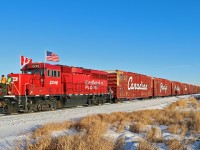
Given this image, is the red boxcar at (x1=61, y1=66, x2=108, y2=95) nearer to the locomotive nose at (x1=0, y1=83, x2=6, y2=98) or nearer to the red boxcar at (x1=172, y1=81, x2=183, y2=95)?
the locomotive nose at (x1=0, y1=83, x2=6, y2=98)

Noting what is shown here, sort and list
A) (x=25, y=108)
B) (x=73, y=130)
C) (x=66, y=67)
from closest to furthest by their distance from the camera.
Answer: (x=73, y=130)
(x=25, y=108)
(x=66, y=67)

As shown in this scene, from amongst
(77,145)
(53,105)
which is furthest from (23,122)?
(53,105)

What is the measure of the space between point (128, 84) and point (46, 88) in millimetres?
16906

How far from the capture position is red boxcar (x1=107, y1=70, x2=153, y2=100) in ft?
112

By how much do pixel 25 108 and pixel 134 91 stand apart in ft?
71.6

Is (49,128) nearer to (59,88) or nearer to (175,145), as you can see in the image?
(175,145)

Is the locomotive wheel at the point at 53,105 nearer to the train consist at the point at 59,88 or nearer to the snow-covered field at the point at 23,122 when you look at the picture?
the train consist at the point at 59,88

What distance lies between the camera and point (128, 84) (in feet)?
122

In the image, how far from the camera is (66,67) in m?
25.1

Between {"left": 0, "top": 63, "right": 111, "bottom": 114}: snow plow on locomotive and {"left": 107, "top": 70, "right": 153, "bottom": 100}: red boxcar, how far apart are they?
5184mm

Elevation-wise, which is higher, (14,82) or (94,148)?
(14,82)

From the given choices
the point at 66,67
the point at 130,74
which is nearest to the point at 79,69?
the point at 66,67

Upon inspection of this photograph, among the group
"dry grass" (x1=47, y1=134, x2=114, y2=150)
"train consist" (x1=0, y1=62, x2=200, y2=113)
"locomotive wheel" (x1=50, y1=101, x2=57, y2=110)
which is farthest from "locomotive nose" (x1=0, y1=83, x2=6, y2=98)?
"dry grass" (x1=47, y1=134, x2=114, y2=150)

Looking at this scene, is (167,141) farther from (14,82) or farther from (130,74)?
(130,74)
